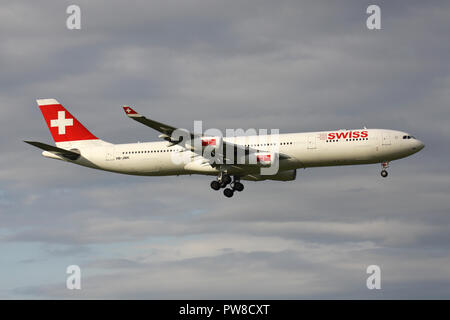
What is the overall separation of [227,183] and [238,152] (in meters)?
4.29

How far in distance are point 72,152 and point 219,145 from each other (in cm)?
1729

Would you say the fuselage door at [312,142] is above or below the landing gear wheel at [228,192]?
above

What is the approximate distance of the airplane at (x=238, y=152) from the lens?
62.1 meters

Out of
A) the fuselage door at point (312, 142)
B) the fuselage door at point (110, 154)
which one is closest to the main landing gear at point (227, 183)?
the fuselage door at point (312, 142)

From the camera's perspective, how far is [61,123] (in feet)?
245

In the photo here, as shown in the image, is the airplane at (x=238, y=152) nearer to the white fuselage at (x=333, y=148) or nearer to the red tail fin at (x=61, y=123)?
the white fuselage at (x=333, y=148)

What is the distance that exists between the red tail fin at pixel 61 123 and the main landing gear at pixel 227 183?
47.8 ft

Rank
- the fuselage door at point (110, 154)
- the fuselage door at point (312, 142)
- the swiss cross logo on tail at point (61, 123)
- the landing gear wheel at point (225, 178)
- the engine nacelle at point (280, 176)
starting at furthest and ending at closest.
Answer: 1. the swiss cross logo on tail at point (61, 123)
2. the fuselage door at point (110, 154)
3. the engine nacelle at point (280, 176)
4. the landing gear wheel at point (225, 178)
5. the fuselage door at point (312, 142)

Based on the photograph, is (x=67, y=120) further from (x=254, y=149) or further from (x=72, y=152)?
(x=254, y=149)

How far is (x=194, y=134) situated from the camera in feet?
201

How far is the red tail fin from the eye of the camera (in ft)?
241

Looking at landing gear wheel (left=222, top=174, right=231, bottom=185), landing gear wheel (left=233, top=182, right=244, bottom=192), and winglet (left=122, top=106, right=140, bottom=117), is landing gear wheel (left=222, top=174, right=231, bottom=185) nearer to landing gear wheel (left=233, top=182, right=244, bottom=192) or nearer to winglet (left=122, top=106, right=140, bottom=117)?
landing gear wheel (left=233, top=182, right=244, bottom=192)
